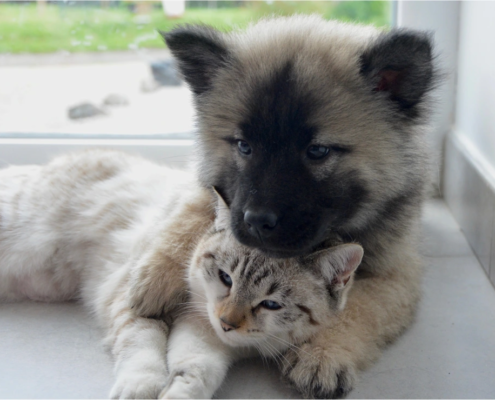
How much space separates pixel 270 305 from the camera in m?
1.43

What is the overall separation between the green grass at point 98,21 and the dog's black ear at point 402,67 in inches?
52.0

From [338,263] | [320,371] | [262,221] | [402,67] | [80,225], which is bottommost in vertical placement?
[320,371]

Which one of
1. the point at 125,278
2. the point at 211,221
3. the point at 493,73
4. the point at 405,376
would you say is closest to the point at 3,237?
the point at 125,278

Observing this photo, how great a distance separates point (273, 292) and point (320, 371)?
0.73 feet

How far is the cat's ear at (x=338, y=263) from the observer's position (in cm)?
140

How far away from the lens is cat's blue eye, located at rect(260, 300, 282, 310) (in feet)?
4.69

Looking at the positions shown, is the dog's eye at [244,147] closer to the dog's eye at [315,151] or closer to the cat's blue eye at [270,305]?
the dog's eye at [315,151]

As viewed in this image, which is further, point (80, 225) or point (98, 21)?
point (98, 21)

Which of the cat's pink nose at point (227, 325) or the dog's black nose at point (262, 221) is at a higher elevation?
the dog's black nose at point (262, 221)

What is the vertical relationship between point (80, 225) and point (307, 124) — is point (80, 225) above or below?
below

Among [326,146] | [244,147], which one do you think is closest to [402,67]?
[326,146]

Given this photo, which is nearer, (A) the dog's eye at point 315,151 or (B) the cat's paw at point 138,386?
(B) the cat's paw at point 138,386

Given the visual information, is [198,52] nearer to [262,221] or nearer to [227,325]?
[262,221]

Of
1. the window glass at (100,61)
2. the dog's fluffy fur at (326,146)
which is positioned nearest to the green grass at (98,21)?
the window glass at (100,61)
